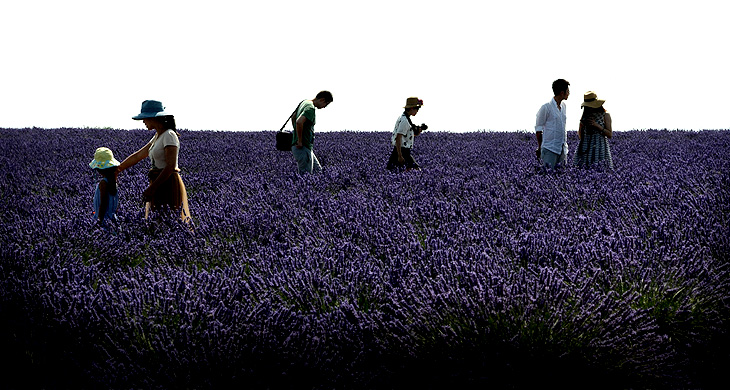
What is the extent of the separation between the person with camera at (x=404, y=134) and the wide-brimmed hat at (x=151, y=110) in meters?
3.12

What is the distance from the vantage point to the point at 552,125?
6.07m

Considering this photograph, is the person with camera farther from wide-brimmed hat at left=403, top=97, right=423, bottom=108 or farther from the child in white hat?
the child in white hat

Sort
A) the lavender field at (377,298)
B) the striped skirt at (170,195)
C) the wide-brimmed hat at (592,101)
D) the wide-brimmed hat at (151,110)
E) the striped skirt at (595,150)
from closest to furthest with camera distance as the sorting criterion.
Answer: the lavender field at (377,298)
the wide-brimmed hat at (151,110)
the striped skirt at (170,195)
the wide-brimmed hat at (592,101)
the striped skirt at (595,150)

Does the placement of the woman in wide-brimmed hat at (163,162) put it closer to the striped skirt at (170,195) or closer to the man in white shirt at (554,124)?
the striped skirt at (170,195)

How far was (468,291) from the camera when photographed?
236 cm

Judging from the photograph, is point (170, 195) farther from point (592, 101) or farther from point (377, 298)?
point (592, 101)

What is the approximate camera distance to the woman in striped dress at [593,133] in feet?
20.3

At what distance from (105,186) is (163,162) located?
47 cm

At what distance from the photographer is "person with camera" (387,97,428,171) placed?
656cm

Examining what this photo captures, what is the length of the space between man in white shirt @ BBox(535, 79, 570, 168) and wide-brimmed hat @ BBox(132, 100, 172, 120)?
3.77 m

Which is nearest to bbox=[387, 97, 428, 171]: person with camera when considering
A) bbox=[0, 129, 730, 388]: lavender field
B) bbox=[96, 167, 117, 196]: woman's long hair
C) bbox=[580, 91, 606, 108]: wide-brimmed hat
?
bbox=[580, 91, 606, 108]: wide-brimmed hat

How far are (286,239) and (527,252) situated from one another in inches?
53.9

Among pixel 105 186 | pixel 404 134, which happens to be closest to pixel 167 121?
pixel 105 186

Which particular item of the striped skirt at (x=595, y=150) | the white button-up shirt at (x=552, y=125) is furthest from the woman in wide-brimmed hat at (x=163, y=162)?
the striped skirt at (x=595, y=150)
